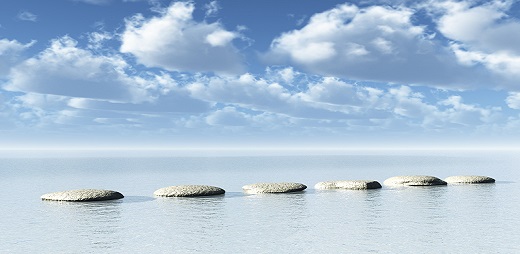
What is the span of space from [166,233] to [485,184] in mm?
39403

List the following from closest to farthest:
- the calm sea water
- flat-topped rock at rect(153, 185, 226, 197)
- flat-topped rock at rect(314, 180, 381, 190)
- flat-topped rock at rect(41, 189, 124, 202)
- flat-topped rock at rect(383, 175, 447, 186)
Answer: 1. the calm sea water
2. flat-topped rock at rect(41, 189, 124, 202)
3. flat-topped rock at rect(153, 185, 226, 197)
4. flat-topped rock at rect(314, 180, 381, 190)
5. flat-topped rock at rect(383, 175, 447, 186)

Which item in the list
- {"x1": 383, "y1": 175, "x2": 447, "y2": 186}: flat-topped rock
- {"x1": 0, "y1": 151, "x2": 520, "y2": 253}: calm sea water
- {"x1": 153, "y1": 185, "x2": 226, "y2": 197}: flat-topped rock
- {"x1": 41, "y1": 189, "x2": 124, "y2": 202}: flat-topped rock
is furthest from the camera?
{"x1": 383, "y1": 175, "x2": 447, "y2": 186}: flat-topped rock

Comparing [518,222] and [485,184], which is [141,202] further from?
[485,184]

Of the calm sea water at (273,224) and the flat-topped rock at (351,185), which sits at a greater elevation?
the flat-topped rock at (351,185)

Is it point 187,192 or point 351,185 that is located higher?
point 351,185

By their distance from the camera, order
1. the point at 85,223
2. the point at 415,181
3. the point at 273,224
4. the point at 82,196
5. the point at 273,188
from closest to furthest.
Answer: the point at 273,224, the point at 85,223, the point at 82,196, the point at 273,188, the point at 415,181

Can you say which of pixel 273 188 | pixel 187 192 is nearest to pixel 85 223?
pixel 187 192

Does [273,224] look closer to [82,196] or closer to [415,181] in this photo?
[82,196]

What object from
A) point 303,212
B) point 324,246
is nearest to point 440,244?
point 324,246

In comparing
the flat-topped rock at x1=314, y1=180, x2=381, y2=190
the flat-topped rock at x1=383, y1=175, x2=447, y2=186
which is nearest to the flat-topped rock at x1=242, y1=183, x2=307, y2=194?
the flat-topped rock at x1=314, y1=180, x2=381, y2=190

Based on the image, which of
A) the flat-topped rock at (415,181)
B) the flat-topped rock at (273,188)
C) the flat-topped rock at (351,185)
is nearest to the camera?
the flat-topped rock at (273,188)

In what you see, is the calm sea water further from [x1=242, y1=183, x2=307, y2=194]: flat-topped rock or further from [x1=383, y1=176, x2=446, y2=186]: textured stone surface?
[x1=383, y1=176, x2=446, y2=186]: textured stone surface

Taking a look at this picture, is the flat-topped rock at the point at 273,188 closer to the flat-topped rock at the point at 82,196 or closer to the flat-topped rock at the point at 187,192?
the flat-topped rock at the point at 187,192

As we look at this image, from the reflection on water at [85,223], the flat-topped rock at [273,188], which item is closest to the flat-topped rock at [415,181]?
the flat-topped rock at [273,188]
